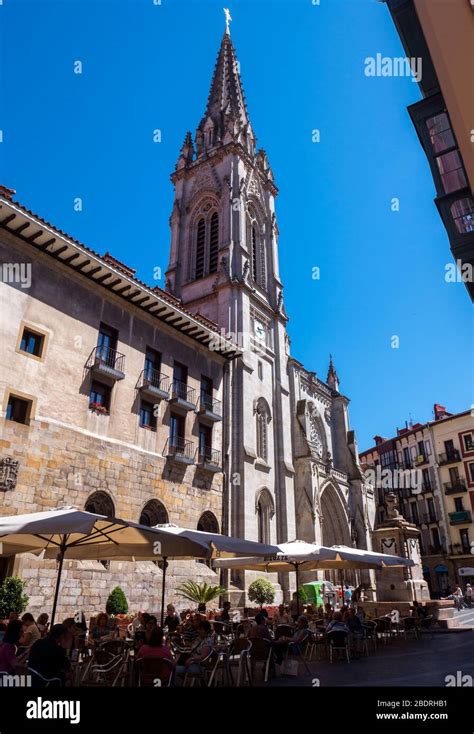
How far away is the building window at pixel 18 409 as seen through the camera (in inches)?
602

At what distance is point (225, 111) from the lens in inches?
1560

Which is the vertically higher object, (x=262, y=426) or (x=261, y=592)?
(x=262, y=426)

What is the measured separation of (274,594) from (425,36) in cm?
2144

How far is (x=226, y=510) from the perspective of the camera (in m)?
23.4

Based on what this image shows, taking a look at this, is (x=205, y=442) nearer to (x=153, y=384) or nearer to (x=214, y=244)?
(x=153, y=384)

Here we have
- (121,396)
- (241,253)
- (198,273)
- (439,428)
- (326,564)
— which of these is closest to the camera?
(326,564)

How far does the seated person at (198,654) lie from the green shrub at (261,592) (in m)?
14.2

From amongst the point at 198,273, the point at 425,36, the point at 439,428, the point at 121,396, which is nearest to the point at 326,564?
the point at 121,396

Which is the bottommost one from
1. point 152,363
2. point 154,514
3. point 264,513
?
point 154,514

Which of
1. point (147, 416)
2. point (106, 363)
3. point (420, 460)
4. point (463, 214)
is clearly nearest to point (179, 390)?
point (147, 416)

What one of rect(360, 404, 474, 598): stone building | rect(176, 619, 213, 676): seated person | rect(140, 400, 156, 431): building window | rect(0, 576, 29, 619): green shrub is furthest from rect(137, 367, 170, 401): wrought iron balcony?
rect(360, 404, 474, 598): stone building

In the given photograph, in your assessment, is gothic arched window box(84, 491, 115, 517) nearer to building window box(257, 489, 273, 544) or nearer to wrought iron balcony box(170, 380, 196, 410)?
wrought iron balcony box(170, 380, 196, 410)

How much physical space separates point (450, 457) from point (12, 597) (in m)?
42.3

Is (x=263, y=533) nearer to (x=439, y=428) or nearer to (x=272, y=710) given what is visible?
(x=272, y=710)
